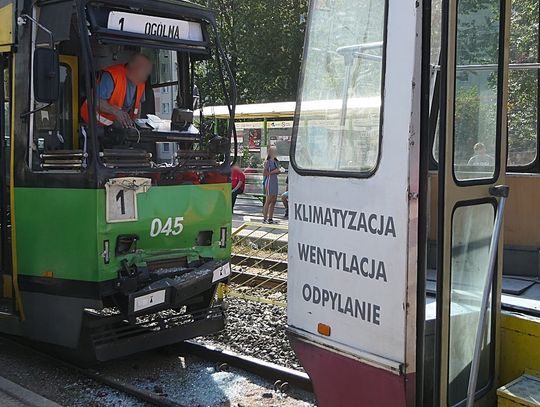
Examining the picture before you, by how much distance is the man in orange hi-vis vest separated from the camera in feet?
17.3

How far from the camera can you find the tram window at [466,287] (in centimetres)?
267

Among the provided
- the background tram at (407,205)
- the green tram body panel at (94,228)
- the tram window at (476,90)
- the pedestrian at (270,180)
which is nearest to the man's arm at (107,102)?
the green tram body panel at (94,228)

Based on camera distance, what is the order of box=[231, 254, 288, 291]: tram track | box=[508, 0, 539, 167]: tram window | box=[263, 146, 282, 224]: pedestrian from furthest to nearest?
box=[263, 146, 282, 224]: pedestrian
box=[231, 254, 288, 291]: tram track
box=[508, 0, 539, 167]: tram window

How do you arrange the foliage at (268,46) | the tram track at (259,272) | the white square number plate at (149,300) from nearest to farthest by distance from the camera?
the white square number plate at (149,300)
the tram track at (259,272)
the foliage at (268,46)

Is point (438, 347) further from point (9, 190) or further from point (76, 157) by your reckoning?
point (9, 190)

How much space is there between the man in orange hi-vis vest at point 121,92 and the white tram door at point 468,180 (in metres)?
3.24

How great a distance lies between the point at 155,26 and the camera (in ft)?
17.2

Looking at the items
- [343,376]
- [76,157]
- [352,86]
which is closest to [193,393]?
[76,157]

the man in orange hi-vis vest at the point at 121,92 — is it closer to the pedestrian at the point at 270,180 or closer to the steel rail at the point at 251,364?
the steel rail at the point at 251,364

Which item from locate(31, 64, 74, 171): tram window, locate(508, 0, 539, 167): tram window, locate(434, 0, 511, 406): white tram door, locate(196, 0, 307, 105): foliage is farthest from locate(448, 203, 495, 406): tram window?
locate(196, 0, 307, 105): foliage

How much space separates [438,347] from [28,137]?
12.8 feet

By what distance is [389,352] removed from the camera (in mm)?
2586

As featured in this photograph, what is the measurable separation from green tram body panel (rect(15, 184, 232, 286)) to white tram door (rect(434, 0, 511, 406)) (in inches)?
117

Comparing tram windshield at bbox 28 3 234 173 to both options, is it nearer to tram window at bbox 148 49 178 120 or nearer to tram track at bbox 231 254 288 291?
tram window at bbox 148 49 178 120
